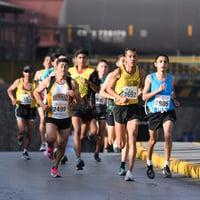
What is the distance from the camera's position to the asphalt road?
1011 centimetres

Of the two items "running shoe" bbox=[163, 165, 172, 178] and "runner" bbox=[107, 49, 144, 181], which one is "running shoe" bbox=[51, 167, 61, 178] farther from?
"running shoe" bbox=[163, 165, 172, 178]

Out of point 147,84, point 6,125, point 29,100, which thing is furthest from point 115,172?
point 6,125

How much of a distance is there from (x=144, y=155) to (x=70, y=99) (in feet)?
13.9

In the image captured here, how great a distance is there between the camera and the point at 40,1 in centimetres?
4216

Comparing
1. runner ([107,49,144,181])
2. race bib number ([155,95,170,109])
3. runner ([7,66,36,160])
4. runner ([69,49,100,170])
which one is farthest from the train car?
runner ([107,49,144,181])

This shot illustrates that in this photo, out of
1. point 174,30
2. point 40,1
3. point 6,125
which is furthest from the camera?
point 40,1

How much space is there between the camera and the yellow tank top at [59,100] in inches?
470

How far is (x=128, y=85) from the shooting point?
40.0ft

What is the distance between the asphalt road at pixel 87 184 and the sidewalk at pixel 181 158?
0.18 m

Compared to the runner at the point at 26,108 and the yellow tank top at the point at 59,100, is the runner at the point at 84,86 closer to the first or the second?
the yellow tank top at the point at 59,100

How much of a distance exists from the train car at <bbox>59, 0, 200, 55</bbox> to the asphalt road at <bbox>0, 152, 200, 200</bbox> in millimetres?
16175

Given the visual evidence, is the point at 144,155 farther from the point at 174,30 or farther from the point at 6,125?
the point at 174,30

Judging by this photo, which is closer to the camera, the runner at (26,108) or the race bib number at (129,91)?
the race bib number at (129,91)

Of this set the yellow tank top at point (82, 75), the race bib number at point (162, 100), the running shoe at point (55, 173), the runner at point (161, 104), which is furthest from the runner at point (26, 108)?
the race bib number at point (162, 100)
